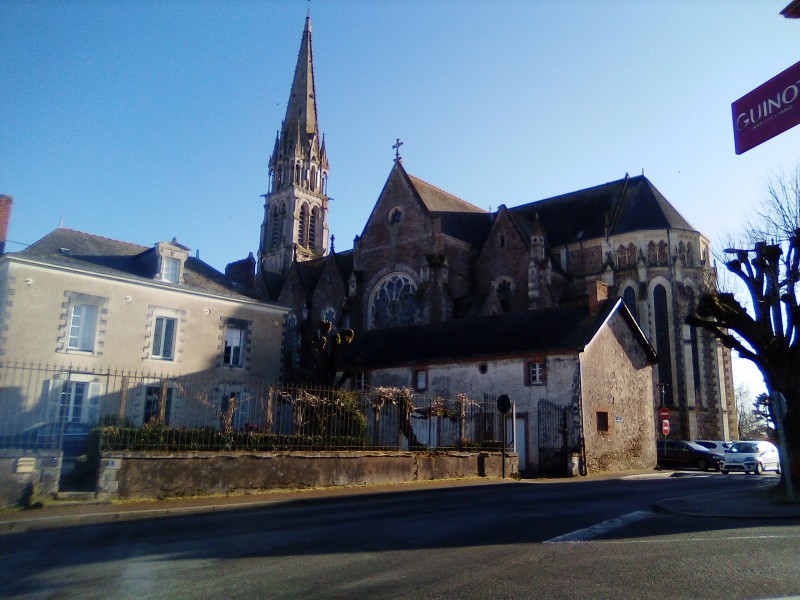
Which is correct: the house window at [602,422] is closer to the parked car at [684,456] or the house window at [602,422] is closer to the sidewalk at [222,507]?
the parked car at [684,456]

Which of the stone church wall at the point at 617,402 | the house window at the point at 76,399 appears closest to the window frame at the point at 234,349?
the house window at the point at 76,399

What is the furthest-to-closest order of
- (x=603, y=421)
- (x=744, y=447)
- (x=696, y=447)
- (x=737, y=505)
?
(x=696, y=447) < (x=744, y=447) < (x=603, y=421) < (x=737, y=505)

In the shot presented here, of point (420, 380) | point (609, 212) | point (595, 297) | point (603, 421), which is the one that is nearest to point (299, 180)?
point (609, 212)

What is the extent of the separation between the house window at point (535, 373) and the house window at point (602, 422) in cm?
253

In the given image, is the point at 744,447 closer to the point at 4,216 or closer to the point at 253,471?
the point at 253,471

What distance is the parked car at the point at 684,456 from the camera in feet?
93.4

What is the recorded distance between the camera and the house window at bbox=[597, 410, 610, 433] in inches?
961

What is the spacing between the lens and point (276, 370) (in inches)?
1109

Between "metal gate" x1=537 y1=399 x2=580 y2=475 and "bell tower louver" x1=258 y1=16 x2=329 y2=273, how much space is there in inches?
1832

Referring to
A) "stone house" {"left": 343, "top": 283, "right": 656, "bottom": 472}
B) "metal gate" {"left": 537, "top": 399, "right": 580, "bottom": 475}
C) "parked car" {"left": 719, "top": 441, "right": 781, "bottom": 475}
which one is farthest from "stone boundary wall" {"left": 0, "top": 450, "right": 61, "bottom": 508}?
"parked car" {"left": 719, "top": 441, "right": 781, "bottom": 475}

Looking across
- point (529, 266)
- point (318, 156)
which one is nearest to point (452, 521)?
point (529, 266)

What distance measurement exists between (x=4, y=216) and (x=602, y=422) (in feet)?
73.7

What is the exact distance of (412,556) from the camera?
7312 mm

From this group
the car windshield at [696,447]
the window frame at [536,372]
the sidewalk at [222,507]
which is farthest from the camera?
the car windshield at [696,447]
